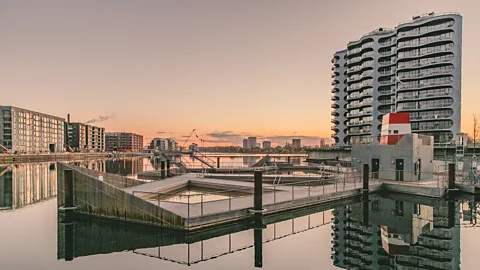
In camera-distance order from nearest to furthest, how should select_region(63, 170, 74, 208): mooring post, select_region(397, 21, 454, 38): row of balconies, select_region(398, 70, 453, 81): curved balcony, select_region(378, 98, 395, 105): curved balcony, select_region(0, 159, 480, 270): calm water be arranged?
select_region(0, 159, 480, 270): calm water, select_region(63, 170, 74, 208): mooring post, select_region(398, 70, 453, 81): curved balcony, select_region(397, 21, 454, 38): row of balconies, select_region(378, 98, 395, 105): curved balcony

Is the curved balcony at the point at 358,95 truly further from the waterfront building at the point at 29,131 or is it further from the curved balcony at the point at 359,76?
the waterfront building at the point at 29,131

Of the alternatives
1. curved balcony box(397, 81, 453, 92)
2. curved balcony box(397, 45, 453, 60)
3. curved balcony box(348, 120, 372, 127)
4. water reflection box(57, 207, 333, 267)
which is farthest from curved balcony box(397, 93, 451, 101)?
water reflection box(57, 207, 333, 267)

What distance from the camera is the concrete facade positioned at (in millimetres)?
32188

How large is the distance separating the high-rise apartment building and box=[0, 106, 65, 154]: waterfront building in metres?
126

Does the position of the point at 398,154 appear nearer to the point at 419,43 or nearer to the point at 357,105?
the point at 419,43

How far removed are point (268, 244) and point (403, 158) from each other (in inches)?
895

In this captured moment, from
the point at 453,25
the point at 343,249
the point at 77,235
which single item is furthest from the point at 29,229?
the point at 453,25

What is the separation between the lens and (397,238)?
56.0 ft

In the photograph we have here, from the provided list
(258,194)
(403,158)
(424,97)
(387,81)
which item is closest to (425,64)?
(424,97)

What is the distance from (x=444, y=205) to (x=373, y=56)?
241ft

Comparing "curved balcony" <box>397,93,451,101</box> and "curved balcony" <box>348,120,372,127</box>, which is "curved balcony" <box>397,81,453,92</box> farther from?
"curved balcony" <box>348,120,372,127</box>

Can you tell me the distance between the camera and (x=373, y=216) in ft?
71.7

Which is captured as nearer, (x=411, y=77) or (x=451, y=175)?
(x=451, y=175)

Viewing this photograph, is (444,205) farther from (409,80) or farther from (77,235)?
(409,80)
